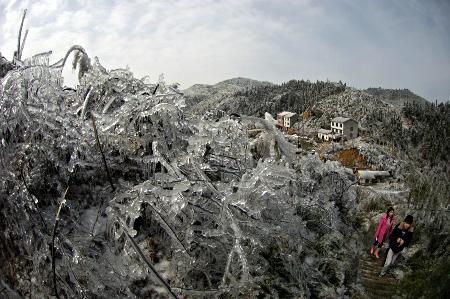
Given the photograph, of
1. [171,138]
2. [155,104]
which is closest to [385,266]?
[171,138]

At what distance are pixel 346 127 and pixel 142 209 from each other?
113 m

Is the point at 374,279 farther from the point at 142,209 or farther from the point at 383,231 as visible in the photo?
the point at 142,209

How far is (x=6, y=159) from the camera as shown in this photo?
3799 mm

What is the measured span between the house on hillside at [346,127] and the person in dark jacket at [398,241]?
10857cm

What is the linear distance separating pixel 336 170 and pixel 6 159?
7603 millimetres

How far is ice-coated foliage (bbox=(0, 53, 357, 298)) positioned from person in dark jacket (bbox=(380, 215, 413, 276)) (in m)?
1.45

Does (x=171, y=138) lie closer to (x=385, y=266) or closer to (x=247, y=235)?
(x=247, y=235)

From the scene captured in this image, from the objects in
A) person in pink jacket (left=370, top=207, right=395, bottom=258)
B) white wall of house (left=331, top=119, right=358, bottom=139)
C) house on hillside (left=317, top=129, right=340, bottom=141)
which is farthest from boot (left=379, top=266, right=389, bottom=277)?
white wall of house (left=331, top=119, right=358, bottom=139)

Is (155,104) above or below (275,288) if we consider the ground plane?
above

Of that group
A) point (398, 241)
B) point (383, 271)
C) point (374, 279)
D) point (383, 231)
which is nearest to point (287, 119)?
point (383, 231)

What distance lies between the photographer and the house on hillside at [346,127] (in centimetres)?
11019

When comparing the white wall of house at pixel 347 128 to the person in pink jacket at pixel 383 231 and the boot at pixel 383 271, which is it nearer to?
the person in pink jacket at pixel 383 231

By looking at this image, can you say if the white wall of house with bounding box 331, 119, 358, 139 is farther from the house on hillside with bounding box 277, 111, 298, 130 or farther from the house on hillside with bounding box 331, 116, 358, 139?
the house on hillside with bounding box 277, 111, 298, 130

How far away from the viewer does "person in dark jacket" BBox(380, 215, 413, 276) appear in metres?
6.19
